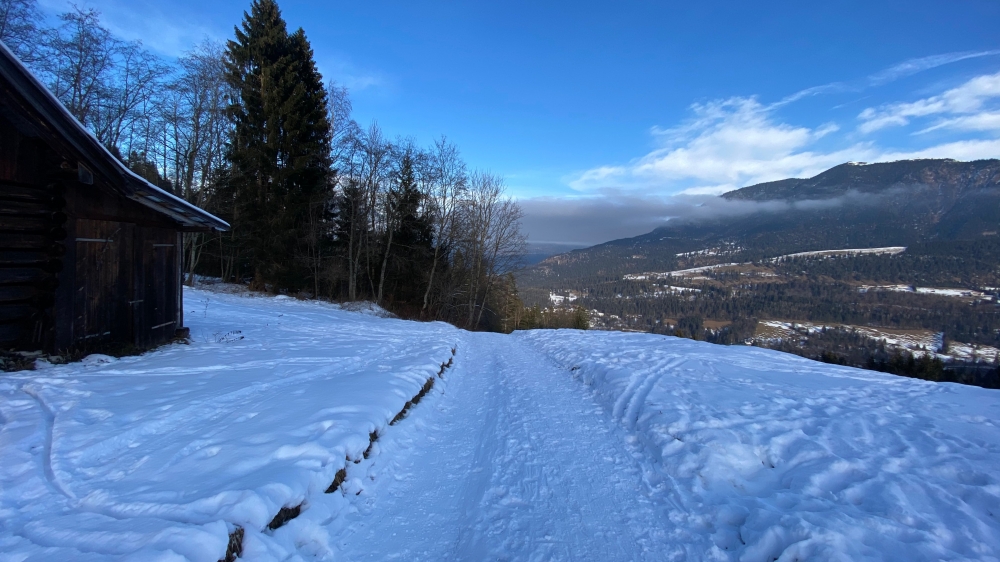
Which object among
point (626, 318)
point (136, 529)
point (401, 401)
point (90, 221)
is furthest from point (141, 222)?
point (626, 318)

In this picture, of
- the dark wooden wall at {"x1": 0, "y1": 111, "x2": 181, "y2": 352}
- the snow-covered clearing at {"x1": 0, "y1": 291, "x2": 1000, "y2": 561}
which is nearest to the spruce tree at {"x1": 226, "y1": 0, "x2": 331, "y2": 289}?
the dark wooden wall at {"x1": 0, "y1": 111, "x2": 181, "y2": 352}

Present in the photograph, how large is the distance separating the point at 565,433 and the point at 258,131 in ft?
90.9

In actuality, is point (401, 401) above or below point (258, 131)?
below

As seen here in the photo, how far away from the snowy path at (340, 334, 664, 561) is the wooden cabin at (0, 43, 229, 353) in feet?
22.1

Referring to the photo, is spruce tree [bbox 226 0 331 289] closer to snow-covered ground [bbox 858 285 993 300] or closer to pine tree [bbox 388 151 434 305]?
pine tree [bbox 388 151 434 305]

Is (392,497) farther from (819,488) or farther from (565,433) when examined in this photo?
(819,488)

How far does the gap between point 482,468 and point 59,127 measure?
8.89m

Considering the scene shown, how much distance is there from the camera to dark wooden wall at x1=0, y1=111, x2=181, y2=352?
Answer: 6.55 m

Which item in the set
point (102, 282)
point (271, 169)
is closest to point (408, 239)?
point (271, 169)

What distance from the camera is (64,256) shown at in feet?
→ 23.0

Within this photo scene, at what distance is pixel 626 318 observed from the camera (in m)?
102

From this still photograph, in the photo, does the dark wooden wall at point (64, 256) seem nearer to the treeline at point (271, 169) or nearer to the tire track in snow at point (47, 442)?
the tire track in snow at point (47, 442)

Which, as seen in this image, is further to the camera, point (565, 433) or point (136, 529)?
point (565, 433)

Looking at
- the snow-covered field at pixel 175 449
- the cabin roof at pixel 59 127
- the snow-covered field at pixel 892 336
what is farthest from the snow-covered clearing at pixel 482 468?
the snow-covered field at pixel 892 336
